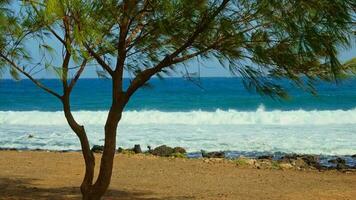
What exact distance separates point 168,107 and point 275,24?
2835 cm

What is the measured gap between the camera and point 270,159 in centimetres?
1312

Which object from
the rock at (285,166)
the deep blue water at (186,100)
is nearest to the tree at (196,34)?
the rock at (285,166)

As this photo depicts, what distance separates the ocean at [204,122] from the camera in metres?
15.6

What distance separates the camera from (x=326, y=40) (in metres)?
4.08

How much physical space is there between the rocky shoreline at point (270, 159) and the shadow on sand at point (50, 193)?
4.13m

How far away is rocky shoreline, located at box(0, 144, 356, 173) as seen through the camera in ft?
38.6

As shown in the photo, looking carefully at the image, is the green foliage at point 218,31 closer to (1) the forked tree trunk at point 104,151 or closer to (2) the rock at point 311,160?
(1) the forked tree trunk at point 104,151

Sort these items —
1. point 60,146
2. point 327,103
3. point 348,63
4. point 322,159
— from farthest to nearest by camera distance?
1. point 327,103
2. point 60,146
3. point 322,159
4. point 348,63

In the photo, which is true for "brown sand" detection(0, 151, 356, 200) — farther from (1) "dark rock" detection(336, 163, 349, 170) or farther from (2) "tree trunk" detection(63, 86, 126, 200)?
(2) "tree trunk" detection(63, 86, 126, 200)

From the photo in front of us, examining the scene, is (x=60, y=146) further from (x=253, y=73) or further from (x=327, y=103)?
(x=327, y=103)

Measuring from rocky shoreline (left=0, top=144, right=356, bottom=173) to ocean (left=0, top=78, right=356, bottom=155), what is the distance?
0.93 m

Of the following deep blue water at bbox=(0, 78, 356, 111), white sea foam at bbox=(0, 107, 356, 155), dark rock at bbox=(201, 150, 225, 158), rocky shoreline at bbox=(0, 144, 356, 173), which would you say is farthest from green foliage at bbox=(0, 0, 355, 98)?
deep blue water at bbox=(0, 78, 356, 111)

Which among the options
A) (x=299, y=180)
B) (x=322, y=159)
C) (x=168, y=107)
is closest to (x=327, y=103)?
(x=168, y=107)

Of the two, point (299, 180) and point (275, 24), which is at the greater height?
point (275, 24)
